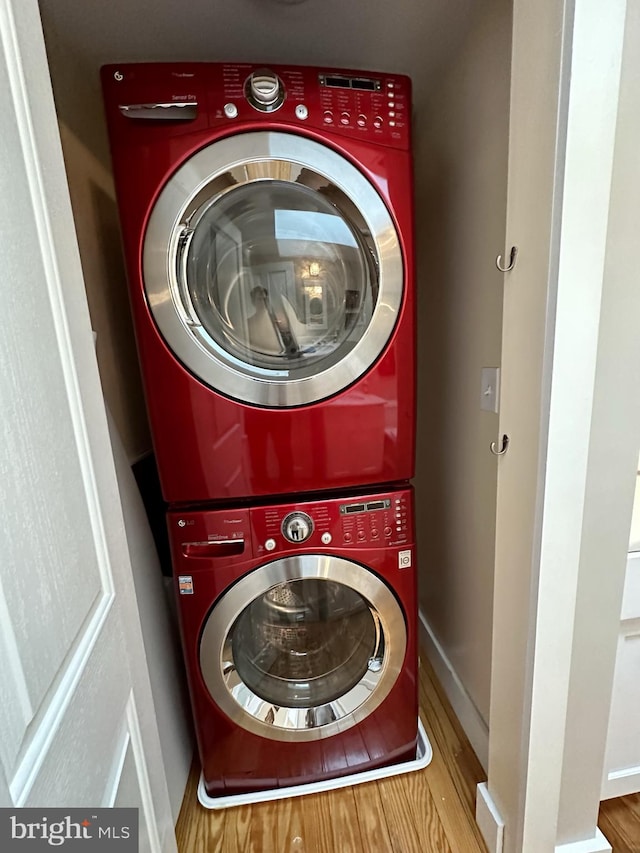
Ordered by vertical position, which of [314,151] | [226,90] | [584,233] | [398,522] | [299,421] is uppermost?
[226,90]

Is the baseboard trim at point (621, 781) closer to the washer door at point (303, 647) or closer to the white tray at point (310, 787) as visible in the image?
the white tray at point (310, 787)

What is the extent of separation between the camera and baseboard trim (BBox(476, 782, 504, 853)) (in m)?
1.11

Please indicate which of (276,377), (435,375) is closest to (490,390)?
(435,375)

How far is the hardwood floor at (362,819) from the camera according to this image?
3.96ft

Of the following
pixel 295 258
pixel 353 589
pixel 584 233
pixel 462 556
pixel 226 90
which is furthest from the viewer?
pixel 462 556

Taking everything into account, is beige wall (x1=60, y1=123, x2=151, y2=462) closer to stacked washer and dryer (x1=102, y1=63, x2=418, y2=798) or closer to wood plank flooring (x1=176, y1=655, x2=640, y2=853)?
→ stacked washer and dryer (x1=102, y1=63, x2=418, y2=798)

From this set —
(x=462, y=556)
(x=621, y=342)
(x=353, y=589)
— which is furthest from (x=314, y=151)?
(x=462, y=556)

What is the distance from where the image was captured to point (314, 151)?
103 centimetres

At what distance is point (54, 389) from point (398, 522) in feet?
2.96

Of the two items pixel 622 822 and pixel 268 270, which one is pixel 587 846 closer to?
pixel 622 822

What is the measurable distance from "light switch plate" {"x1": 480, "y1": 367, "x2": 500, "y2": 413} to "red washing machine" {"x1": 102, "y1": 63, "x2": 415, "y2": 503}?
0.22m

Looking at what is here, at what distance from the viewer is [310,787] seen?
4.39 feet

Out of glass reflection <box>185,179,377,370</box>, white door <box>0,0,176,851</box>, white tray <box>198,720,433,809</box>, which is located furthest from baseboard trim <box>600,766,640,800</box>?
glass reflection <box>185,179,377,370</box>

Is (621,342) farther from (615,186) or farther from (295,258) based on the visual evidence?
(295,258)
